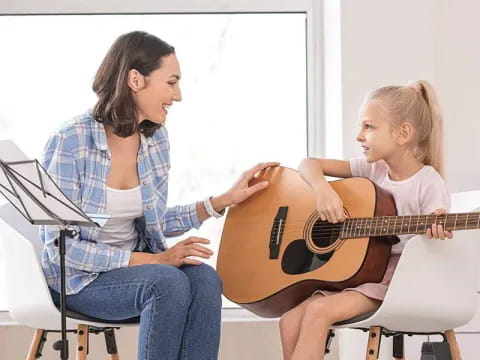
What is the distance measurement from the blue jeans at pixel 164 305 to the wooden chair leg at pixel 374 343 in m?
0.37

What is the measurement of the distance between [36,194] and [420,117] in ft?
3.50

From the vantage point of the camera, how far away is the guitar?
2.08 m

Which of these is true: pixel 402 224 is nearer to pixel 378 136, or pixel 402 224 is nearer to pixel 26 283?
pixel 378 136

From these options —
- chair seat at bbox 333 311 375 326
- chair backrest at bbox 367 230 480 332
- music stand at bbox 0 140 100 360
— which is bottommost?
chair seat at bbox 333 311 375 326

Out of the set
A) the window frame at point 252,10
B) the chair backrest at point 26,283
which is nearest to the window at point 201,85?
the window frame at point 252,10

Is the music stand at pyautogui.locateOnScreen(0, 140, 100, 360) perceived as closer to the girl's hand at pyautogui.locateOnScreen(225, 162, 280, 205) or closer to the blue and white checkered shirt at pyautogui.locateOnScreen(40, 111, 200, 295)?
the blue and white checkered shirt at pyautogui.locateOnScreen(40, 111, 200, 295)

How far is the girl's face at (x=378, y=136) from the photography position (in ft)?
7.40

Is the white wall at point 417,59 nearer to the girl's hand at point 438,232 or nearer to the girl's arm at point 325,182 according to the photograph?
the girl's arm at point 325,182

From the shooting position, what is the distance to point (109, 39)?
320cm

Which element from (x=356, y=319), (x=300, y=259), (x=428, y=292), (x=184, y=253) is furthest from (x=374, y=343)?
(x=184, y=253)

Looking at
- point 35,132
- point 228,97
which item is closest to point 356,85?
point 228,97

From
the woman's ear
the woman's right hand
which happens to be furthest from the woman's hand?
the woman's ear

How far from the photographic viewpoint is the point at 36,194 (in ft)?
5.90

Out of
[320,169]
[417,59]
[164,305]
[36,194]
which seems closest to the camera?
[36,194]
